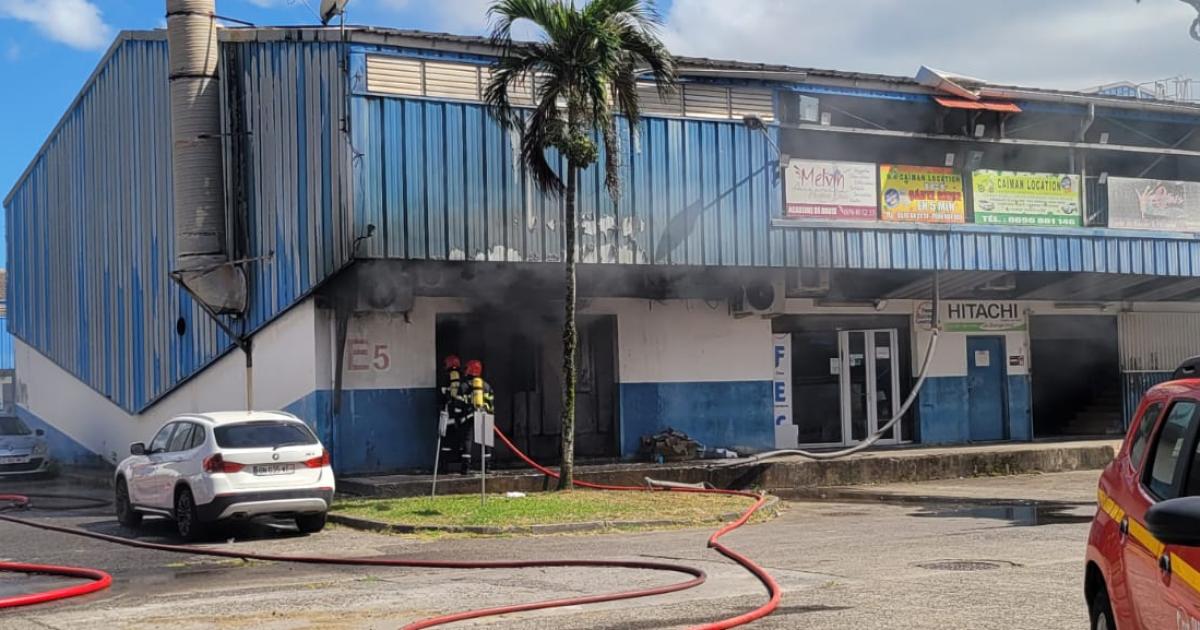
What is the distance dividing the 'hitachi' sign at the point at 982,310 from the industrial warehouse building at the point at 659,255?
0.05 metres

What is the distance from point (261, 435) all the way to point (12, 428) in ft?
51.2

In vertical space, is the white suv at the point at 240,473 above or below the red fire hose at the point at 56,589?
above

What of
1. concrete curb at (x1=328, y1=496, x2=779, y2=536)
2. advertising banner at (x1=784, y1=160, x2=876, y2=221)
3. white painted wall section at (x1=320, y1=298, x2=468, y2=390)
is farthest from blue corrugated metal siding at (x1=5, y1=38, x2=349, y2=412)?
advertising banner at (x1=784, y1=160, x2=876, y2=221)

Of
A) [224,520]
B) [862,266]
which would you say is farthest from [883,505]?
[224,520]

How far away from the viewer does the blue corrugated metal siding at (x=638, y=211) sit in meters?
20.0

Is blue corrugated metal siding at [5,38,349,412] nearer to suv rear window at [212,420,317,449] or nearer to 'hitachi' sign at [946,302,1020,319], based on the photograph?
suv rear window at [212,420,317,449]

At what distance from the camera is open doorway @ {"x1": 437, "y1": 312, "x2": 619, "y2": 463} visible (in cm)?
2322

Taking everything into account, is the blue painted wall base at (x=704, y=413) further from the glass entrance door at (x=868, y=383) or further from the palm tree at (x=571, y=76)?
the palm tree at (x=571, y=76)

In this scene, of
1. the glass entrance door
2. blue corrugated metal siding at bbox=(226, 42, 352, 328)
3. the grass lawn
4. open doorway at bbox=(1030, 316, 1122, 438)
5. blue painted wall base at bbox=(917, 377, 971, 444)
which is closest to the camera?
the grass lawn

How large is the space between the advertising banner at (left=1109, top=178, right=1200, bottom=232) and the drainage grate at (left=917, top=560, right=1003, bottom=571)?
16176 mm

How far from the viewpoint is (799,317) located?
2545 centimetres

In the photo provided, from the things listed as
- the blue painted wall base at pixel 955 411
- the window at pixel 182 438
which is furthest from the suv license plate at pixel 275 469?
the blue painted wall base at pixel 955 411

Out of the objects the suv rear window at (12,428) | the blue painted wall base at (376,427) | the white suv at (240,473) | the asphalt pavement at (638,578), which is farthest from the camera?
the suv rear window at (12,428)

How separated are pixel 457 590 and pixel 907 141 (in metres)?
16.4
